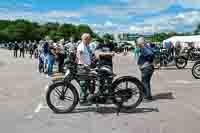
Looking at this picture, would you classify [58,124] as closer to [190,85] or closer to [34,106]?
[34,106]

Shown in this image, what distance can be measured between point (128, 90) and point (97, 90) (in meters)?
0.67

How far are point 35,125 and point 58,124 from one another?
0.42 metres

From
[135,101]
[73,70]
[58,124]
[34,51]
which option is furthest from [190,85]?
Answer: [34,51]

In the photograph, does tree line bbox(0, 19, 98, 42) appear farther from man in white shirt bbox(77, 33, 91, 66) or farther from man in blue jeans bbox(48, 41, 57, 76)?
man in white shirt bbox(77, 33, 91, 66)

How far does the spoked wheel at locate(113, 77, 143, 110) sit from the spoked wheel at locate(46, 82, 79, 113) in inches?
35.7

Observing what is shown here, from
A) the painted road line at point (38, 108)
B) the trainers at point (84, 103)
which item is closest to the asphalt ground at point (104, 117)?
the painted road line at point (38, 108)

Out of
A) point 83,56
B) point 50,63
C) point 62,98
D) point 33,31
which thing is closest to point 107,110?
point 62,98

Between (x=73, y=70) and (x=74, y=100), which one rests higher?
(x=73, y=70)

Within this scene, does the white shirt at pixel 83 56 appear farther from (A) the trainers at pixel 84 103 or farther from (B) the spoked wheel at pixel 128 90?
(B) the spoked wheel at pixel 128 90

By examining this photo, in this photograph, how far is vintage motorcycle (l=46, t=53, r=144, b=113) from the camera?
331 inches

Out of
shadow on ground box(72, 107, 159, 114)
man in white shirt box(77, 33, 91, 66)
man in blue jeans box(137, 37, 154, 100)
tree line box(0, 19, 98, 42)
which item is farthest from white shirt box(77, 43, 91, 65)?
tree line box(0, 19, 98, 42)

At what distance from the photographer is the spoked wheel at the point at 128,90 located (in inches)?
332

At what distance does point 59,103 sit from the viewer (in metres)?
8.50

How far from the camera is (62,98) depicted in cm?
841
